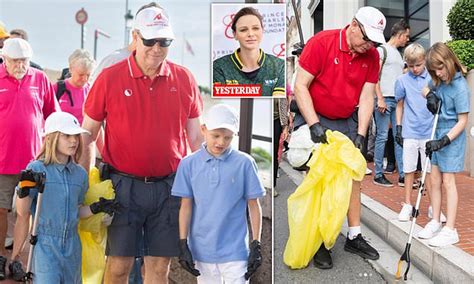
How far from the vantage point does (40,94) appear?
2.93 metres

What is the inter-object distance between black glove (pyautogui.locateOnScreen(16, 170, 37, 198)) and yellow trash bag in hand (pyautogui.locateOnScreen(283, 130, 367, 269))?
1.37 meters

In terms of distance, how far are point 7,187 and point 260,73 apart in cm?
182

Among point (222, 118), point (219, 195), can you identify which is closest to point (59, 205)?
point (219, 195)

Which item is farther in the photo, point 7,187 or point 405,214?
point 405,214

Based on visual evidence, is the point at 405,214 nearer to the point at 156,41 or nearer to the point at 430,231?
Result: the point at 430,231

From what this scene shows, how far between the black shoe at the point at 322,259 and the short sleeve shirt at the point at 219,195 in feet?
2.60

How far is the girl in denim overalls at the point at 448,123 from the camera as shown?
120 inches

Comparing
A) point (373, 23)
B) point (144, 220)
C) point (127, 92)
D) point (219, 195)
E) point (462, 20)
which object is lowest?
point (144, 220)

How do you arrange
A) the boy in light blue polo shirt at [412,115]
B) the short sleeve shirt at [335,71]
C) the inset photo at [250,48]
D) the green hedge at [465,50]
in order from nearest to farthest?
the inset photo at [250,48], the short sleeve shirt at [335,71], the boy in light blue polo shirt at [412,115], the green hedge at [465,50]

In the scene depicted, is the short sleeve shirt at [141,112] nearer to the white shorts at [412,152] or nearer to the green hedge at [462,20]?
the white shorts at [412,152]

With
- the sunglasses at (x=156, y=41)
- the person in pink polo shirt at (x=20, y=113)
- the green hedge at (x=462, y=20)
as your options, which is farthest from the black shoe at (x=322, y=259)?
the green hedge at (x=462, y=20)

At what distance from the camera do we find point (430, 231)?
3.10m

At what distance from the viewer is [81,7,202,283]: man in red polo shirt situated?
2.24 m

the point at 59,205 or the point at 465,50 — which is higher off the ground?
the point at 465,50
